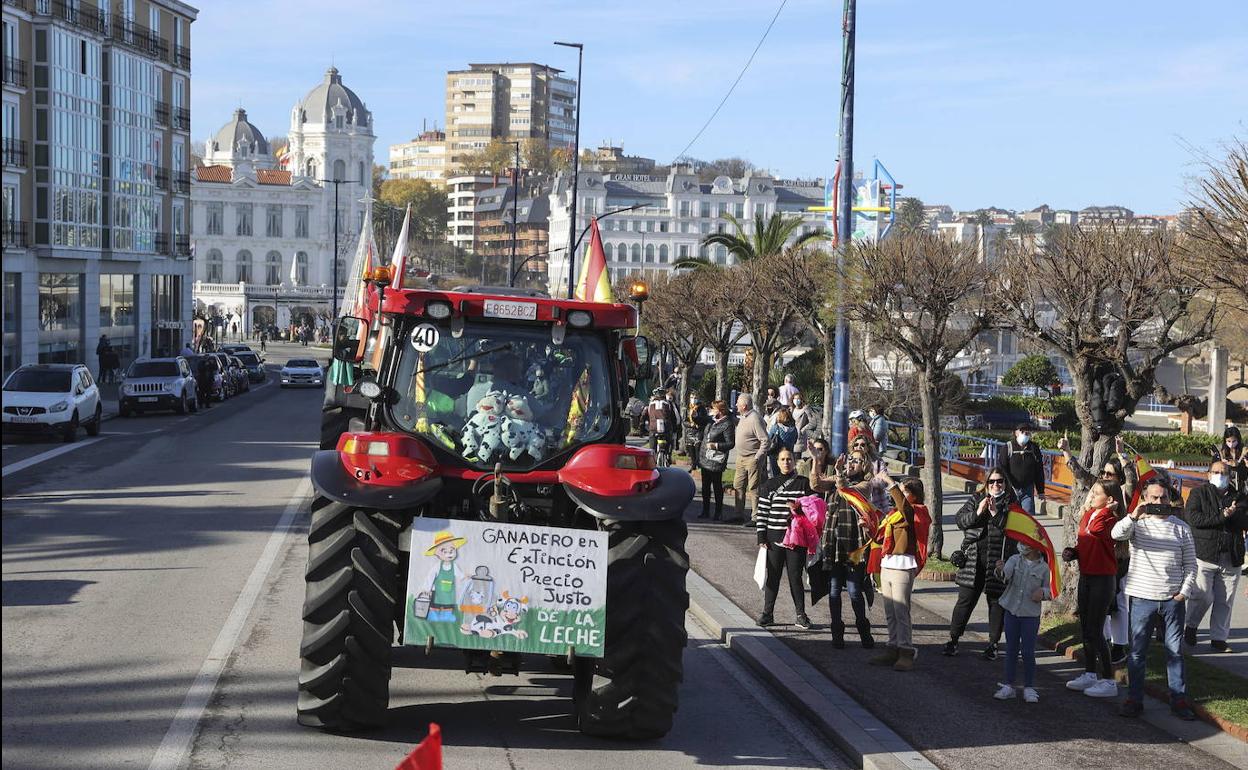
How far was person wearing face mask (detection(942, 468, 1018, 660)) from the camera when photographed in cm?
1070

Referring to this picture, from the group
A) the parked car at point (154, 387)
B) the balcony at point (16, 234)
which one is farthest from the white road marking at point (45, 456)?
the balcony at point (16, 234)

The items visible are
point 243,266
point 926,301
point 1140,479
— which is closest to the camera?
point 1140,479

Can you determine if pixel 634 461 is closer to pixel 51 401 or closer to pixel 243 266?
pixel 51 401

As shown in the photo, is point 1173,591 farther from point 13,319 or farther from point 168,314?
point 168,314

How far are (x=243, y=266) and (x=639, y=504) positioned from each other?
151592 mm

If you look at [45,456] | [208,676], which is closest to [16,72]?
[45,456]

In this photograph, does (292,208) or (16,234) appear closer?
(16,234)

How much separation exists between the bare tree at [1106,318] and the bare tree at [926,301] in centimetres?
209

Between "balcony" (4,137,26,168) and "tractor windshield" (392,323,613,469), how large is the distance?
48.1 meters

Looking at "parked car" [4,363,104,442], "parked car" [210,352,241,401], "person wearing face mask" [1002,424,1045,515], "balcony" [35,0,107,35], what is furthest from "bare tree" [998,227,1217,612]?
"balcony" [35,0,107,35]

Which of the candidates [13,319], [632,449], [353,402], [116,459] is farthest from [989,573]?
[13,319]

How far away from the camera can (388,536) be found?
816cm

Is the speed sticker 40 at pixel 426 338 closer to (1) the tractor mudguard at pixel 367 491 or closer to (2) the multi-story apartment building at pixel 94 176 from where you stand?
(1) the tractor mudguard at pixel 367 491

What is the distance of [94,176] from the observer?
5803 cm
